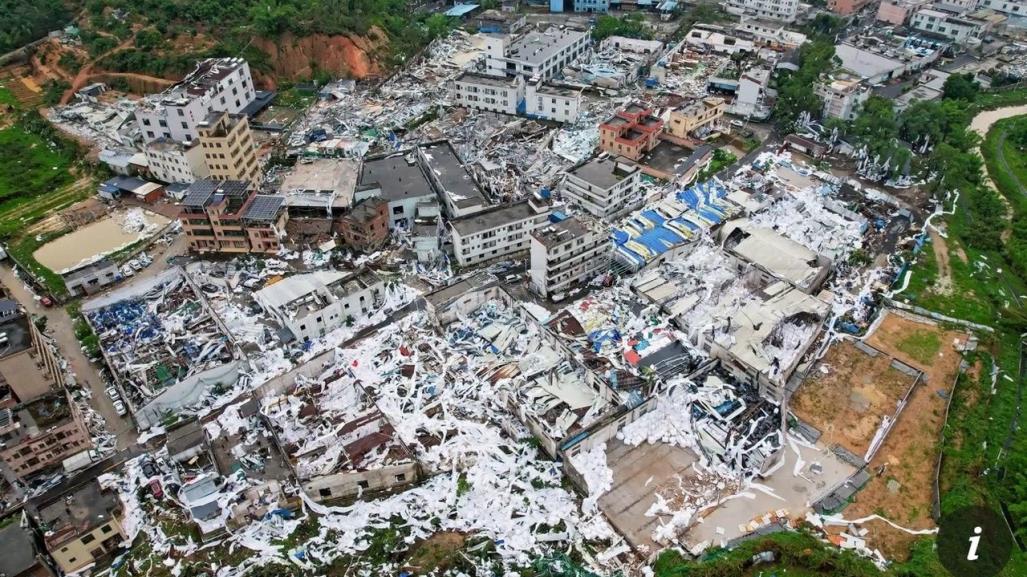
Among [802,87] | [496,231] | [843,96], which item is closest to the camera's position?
[496,231]

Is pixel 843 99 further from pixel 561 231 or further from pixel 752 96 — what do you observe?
pixel 561 231

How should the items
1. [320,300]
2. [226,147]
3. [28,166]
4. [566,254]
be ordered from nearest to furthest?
[320,300] → [566,254] → [226,147] → [28,166]

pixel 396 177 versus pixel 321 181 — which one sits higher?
pixel 396 177

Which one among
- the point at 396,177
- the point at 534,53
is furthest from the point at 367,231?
the point at 534,53

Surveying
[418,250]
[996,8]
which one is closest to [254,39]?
[418,250]

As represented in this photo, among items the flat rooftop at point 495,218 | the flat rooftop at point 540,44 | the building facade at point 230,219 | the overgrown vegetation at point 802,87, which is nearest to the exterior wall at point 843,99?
the overgrown vegetation at point 802,87

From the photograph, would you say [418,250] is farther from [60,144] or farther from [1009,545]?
[60,144]

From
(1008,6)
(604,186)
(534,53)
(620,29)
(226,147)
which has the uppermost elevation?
(620,29)
